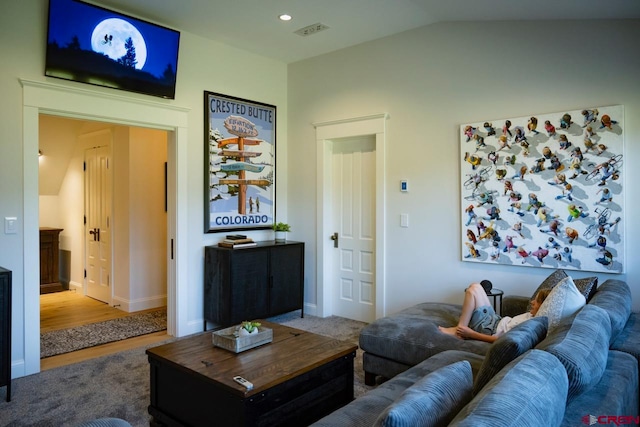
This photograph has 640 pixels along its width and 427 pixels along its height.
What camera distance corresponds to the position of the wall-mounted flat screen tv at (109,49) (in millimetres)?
3459

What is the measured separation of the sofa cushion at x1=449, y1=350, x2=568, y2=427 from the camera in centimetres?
107

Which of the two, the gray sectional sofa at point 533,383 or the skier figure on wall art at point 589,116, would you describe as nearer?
the gray sectional sofa at point 533,383

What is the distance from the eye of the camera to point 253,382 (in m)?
2.15


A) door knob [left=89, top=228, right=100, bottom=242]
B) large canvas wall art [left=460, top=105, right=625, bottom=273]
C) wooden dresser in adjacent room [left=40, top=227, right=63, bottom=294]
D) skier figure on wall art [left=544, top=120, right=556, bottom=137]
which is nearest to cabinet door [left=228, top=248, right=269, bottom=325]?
large canvas wall art [left=460, top=105, right=625, bottom=273]

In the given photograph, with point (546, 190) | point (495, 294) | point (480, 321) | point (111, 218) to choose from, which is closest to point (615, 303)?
point (480, 321)

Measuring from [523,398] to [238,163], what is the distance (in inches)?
164

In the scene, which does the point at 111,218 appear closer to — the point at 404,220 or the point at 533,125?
the point at 404,220

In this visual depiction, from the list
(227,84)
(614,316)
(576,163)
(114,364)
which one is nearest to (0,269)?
(114,364)

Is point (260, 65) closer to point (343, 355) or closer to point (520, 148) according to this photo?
point (520, 148)

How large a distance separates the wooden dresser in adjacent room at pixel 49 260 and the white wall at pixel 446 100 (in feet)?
12.7

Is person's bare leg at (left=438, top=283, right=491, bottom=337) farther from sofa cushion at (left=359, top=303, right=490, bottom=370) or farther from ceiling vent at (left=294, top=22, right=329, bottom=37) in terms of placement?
ceiling vent at (left=294, top=22, right=329, bottom=37)

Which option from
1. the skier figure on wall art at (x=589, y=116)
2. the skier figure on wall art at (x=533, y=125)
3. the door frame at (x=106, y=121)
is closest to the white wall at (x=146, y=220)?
the door frame at (x=106, y=121)

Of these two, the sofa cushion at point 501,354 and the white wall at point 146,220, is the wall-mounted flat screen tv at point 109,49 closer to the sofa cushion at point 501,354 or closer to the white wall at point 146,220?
the white wall at point 146,220

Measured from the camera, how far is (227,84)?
4.84 m
